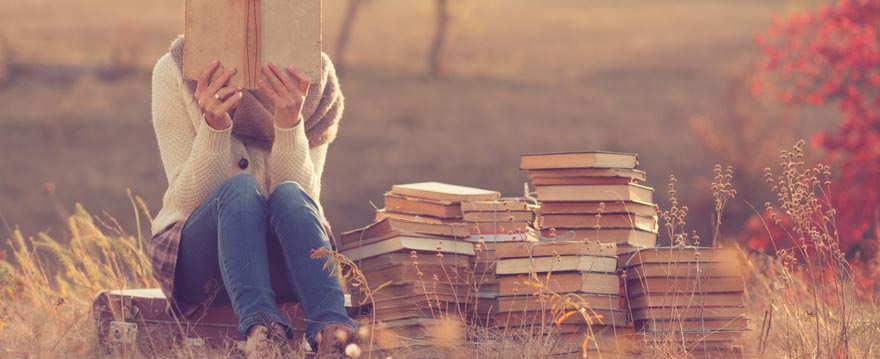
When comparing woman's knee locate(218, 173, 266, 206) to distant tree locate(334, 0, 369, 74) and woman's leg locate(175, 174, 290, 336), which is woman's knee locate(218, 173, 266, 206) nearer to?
woman's leg locate(175, 174, 290, 336)

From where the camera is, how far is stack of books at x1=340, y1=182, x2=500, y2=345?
13.3 ft

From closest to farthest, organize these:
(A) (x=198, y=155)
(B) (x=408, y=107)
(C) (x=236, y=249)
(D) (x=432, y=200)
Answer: (C) (x=236, y=249) < (A) (x=198, y=155) < (D) (x=432, y=200) < (B) (x=408, y=107)

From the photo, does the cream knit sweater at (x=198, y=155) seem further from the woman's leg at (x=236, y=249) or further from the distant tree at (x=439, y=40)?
the distant tree at (x=439, y=40)

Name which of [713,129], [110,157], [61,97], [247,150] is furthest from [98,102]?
[247,150]

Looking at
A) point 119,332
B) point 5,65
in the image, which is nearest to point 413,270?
point 119,332

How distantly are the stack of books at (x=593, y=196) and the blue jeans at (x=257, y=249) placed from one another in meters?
0.92

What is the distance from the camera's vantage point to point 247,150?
4.55m

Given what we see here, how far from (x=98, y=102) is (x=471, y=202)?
63.5ft

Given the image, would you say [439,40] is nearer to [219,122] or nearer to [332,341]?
[219,122]

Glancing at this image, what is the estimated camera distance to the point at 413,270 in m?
4.09

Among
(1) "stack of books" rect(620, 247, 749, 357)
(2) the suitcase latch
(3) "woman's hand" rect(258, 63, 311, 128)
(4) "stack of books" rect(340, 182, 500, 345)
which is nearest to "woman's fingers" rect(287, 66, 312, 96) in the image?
(3) "woman's hand" rect(258, 63, 311, 128)

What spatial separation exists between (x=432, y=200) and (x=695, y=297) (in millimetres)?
1070

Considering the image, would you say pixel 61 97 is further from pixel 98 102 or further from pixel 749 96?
pixel 749 96

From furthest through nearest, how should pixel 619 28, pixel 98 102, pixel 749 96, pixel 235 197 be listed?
pixel 619 28 < pixel 98 102 < pixel 749 96 < pixel 235 197
